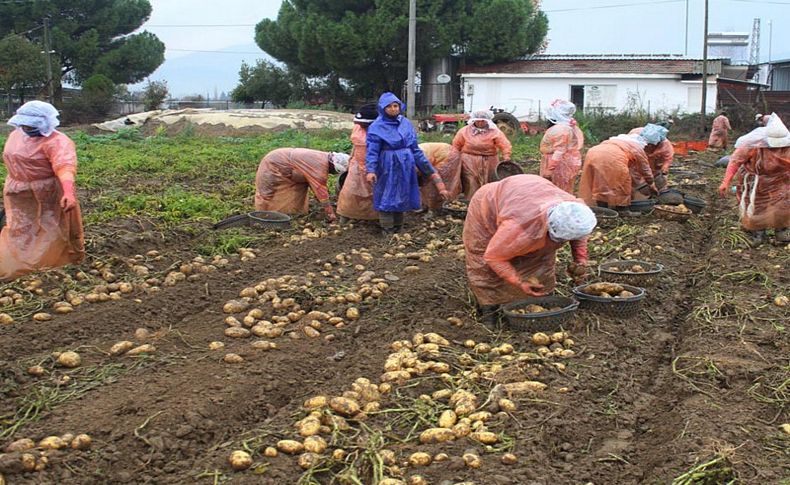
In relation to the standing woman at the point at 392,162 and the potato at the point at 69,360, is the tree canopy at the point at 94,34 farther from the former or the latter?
the potato at the point at 69,360

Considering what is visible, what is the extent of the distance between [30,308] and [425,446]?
3.06 meters

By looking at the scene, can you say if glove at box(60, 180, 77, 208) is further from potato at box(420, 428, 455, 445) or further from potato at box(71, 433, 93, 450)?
potato at box(420, 428, 455, 445)

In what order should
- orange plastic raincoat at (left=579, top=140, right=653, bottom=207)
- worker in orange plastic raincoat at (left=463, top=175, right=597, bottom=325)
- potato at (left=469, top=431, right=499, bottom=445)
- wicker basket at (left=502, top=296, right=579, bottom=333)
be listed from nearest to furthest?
potato at (left=469, top=431, right=499, bottom=445)
worker in orange plastic raincoat at (left=463, top=175, right=597, bottom=325)
wicker basket at (left=502, top=296, right=579, bottom=333)
orange plastic raincoat at (left=579, top=140, right=653, bottom=207)

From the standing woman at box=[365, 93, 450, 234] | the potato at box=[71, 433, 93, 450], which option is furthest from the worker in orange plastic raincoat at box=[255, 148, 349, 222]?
the potato at box=[71, 433, 93, 450]

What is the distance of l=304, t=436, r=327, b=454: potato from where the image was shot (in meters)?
3.31

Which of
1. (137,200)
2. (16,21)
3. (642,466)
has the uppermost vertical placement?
(16,21)

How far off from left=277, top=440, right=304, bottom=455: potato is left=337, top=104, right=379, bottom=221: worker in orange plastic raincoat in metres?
4.93

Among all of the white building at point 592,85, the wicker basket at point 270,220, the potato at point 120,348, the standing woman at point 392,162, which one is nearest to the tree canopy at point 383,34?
the white building at point 592,85

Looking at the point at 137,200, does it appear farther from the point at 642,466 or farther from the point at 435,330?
the point at 642,466

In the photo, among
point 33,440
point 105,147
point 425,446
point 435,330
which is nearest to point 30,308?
point 33,440

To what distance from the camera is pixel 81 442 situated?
3.31 meters

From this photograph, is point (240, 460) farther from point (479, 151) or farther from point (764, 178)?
point (479, 151)

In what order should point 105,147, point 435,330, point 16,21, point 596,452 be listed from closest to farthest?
point 596,452 → point 435,330 → point 105,147 → point 16,21

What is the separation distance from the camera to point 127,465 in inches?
128
